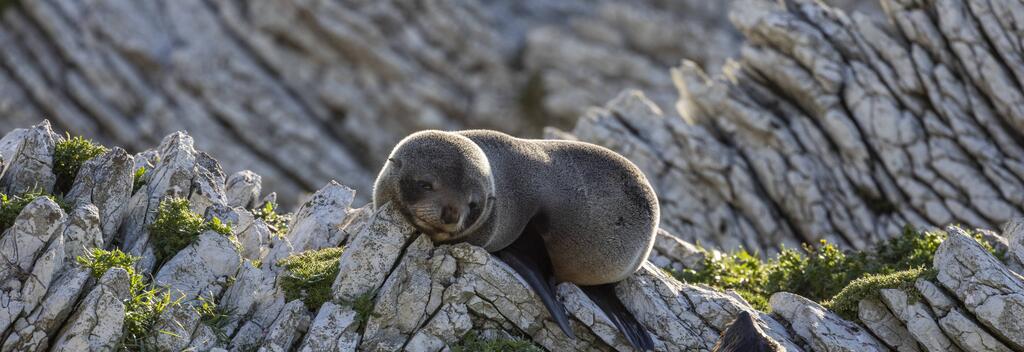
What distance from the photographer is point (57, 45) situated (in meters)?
36.3

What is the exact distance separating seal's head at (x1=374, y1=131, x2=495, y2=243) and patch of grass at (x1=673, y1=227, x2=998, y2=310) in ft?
15.9

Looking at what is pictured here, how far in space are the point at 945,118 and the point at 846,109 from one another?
6.86ft

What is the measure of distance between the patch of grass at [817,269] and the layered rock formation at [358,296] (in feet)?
7.08

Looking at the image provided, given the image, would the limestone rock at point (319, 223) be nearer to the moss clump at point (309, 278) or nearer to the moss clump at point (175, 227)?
the moss clump at point (309, 278)

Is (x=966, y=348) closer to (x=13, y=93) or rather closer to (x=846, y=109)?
(x=846, y=109)

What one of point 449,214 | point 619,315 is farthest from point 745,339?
point 449,214

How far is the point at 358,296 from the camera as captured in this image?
478 inches

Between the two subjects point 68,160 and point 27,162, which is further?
point 68,160

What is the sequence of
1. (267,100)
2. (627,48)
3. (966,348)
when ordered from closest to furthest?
(966,348), (267,100), (627,48)

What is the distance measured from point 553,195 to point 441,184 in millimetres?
1728

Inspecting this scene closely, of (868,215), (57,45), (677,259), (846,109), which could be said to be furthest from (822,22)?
(57,45)

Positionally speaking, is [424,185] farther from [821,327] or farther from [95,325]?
[821,327]

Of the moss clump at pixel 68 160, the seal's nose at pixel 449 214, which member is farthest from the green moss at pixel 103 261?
the seal's nose at pixel 449 214

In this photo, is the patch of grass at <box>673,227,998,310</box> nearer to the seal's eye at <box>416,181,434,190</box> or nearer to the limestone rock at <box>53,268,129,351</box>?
the seal's eye at <box>416,181,434,190</box>
